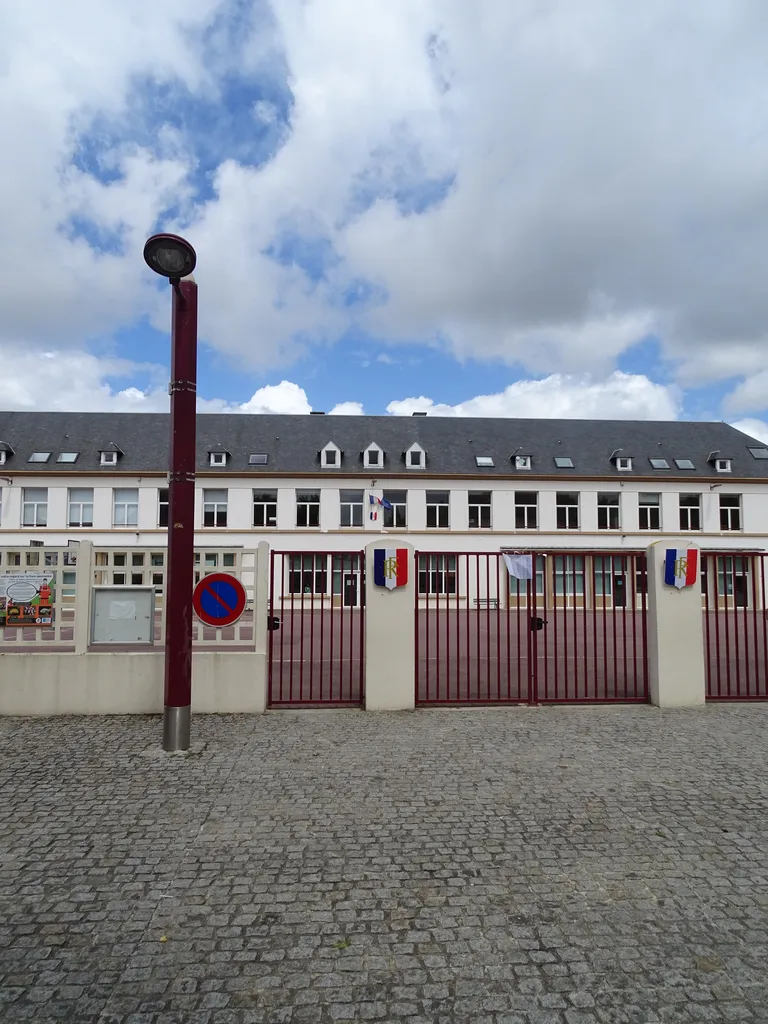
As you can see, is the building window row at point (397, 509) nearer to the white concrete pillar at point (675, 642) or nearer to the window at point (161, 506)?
the window at point (161, 506)

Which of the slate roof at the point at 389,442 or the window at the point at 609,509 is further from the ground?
the slate roof at the point at 389,442

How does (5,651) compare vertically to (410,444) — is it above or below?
below

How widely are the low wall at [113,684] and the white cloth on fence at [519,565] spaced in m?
3.95

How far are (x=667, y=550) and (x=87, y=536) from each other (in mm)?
29047

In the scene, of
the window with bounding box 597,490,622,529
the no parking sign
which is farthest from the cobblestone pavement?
the window with bounding box 597,490,622,529

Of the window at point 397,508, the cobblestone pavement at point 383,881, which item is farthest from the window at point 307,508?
the cobblestone pavement at point 383,881

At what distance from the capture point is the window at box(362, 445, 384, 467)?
32.1m

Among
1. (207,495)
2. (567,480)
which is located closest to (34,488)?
Answer: (207,495)

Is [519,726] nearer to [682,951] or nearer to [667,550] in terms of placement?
[667,550]

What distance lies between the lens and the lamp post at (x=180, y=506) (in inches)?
236

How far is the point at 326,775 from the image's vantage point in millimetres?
5375

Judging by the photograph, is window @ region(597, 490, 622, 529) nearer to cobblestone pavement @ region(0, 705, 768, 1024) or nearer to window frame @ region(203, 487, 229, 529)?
window frame @ region(203, 487, 229, 529)

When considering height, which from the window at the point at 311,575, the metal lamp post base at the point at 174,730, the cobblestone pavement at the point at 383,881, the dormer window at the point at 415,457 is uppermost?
the dormer window at the point at 415,457

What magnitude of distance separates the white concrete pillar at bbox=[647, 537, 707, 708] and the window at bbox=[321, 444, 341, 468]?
24.9 m
